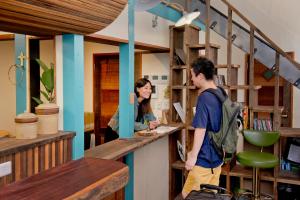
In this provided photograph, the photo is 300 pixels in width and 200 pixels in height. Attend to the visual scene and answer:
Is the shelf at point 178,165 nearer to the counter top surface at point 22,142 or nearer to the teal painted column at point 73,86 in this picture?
the teal painted column at point 73,86

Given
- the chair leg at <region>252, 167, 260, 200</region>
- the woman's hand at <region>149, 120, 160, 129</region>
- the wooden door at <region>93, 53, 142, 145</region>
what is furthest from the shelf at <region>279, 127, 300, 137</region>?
the wooden door at <region>93, 53, 142, 145</region>

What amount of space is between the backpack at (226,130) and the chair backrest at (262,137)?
946mm

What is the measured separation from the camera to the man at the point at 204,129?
2.63 metres

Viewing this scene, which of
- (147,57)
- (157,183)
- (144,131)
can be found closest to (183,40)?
(147,57)

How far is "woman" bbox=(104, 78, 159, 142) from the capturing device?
3270mm

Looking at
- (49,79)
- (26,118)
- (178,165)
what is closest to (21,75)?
(49,79)

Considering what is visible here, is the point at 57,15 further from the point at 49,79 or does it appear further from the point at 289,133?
the point at 289,133

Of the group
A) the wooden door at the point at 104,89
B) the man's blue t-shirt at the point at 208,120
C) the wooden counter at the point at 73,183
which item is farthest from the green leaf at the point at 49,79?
the wooden door at the point at 104,89

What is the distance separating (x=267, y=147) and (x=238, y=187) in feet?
1.95

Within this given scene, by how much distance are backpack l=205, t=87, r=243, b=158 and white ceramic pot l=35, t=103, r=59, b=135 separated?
1.28 metres

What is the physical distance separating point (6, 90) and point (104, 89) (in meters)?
1.73

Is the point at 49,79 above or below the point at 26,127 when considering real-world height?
above

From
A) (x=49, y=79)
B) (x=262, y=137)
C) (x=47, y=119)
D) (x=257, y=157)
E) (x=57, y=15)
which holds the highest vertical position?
(x=57, y=15)

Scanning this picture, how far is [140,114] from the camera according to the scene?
351 centimetres
